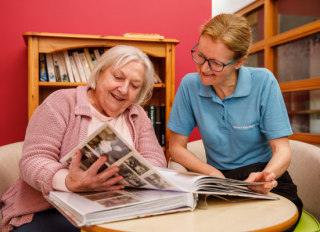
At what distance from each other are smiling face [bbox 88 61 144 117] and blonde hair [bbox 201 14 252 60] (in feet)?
1.03

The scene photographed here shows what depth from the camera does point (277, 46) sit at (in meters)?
3.43

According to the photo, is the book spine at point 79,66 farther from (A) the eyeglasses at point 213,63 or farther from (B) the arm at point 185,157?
(A) the eyeglasses at point 213,63

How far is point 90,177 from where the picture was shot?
828 mm

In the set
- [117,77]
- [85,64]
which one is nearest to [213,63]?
[117,77]

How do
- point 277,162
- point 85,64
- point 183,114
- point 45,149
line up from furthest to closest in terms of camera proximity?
point 85,64 < point 183,114 < point 277,162 < point 45,149

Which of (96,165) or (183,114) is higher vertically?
(183,114)

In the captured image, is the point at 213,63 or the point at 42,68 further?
the point at 42,68

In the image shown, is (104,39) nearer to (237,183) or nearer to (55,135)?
(55,135)

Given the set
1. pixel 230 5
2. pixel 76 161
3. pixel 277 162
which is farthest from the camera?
pixel 230 5

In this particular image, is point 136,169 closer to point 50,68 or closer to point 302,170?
point 302,170

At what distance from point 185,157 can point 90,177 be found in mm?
615

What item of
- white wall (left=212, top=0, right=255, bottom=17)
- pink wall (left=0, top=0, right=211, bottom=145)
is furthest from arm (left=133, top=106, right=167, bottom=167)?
white wall (left=212, top=0, right=255, bottom=17)

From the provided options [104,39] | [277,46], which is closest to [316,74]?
[277,46]

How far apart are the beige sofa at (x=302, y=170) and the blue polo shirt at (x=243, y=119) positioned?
0.22m
